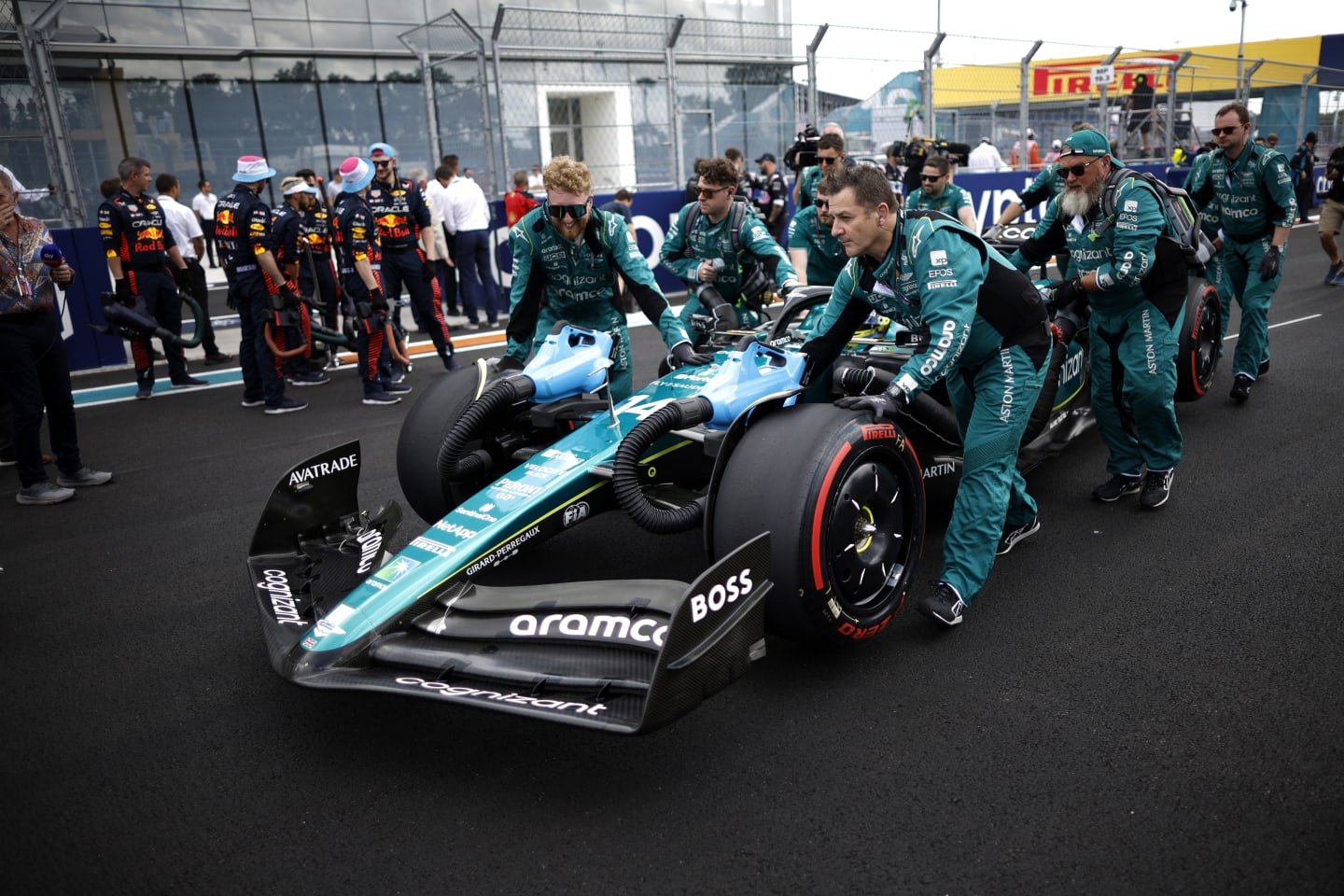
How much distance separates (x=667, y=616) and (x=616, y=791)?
1.72 ft


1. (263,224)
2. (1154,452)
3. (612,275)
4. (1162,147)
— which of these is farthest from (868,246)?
(1162,147)

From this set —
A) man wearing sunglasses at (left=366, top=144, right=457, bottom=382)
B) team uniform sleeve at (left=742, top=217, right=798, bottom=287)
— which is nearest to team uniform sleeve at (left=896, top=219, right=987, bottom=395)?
team uniform sleeve at (left=742, top=217, right=798, bottom=287)

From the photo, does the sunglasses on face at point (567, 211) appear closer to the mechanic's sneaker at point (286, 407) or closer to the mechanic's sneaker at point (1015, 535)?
the mechanic's sneaker at point (1015, 535)

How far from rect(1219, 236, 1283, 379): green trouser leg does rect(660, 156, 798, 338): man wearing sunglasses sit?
3.35 metres

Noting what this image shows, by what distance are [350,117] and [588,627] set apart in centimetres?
1851

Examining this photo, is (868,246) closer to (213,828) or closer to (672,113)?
(213,828)

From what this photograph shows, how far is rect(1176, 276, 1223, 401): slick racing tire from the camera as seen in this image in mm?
5906

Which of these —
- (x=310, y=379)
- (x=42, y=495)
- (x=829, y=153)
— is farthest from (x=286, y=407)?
(x=829, y=153)

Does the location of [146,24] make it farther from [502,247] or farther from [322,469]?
[322,469]

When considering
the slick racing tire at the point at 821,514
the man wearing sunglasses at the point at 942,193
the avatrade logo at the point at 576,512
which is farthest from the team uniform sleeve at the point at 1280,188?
the avatrade logo at the point at 576,512

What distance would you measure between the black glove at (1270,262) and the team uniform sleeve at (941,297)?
4170 mm

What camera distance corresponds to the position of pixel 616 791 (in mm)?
2711

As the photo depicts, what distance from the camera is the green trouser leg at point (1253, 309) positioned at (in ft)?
21.4

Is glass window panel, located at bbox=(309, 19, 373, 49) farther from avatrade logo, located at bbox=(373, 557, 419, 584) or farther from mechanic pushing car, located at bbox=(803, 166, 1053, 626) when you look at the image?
avatrade logo, located at bbox=(373, 557, 419, 584)
